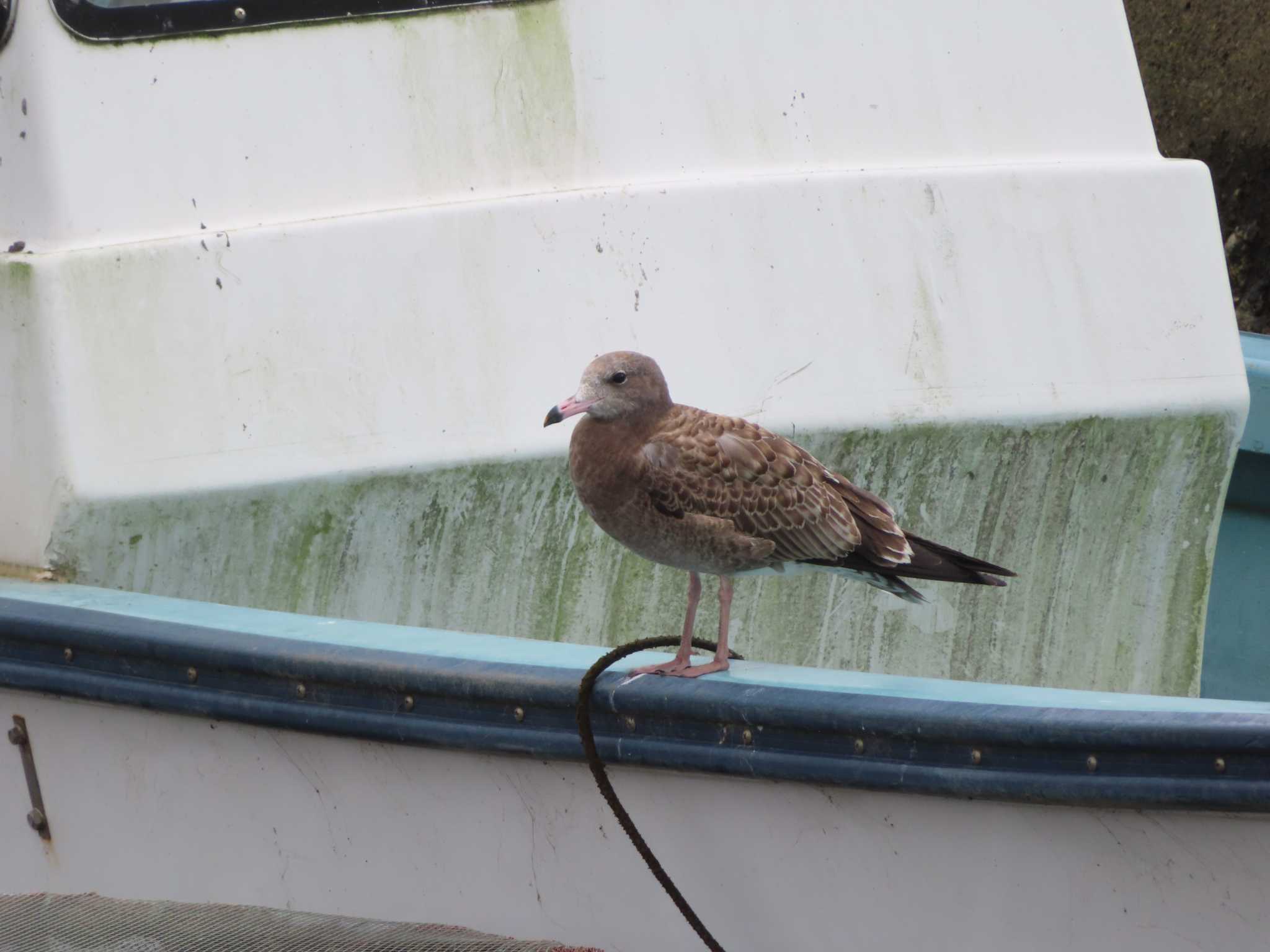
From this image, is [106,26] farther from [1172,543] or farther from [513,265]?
[1172,543]

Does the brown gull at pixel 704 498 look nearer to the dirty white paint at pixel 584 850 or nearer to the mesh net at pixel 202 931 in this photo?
the dirty white paint at pixel 584 850

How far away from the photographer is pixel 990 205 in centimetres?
334

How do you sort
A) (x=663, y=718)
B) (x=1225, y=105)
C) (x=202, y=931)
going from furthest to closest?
(x=1225, y=105) → (x=202, y=931) → (x=663, y=718)

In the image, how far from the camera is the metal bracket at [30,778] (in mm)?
2779

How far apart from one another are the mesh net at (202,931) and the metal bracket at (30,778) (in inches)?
4.5

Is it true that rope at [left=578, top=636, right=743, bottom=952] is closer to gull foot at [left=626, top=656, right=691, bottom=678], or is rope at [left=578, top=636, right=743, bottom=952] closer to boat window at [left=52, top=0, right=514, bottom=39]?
gull foot at [left=626, top=656, right=691, bottom=678]

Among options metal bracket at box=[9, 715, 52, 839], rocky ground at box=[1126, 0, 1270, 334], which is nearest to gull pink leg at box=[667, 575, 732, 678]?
metal bracket at box=[9, 715, 52, 839]

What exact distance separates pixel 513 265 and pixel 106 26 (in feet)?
2.77

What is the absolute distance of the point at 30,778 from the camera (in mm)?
2793

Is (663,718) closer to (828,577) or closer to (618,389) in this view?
(618,389)

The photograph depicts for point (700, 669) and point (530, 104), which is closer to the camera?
point (700, 669)

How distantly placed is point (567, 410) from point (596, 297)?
31.4 inches

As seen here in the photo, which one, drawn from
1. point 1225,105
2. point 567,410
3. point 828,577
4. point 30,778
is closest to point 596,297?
point 828,577

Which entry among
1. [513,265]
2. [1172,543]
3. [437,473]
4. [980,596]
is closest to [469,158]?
[513,265]
